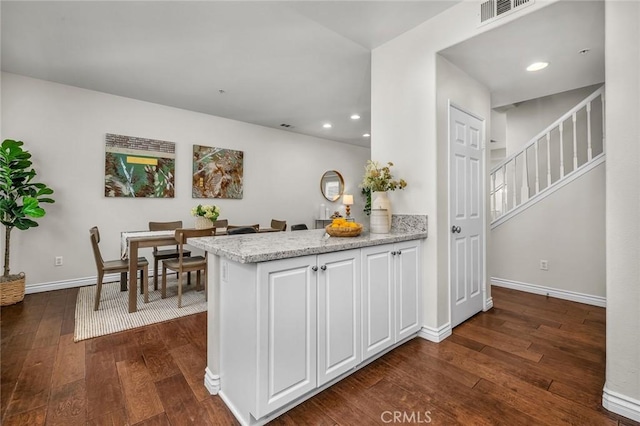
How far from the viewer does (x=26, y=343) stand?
228 centimetres

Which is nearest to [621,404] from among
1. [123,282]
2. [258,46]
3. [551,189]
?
[551,189]

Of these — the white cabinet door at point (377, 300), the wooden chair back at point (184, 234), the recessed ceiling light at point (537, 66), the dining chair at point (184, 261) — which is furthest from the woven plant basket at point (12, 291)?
the recessed ceiling light at point (537, 66)

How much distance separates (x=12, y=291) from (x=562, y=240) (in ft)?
21.4

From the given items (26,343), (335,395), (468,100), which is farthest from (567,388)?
(26,343)

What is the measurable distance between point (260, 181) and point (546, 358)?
4.83 meters

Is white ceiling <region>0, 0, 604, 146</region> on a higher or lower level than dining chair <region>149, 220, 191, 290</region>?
higher

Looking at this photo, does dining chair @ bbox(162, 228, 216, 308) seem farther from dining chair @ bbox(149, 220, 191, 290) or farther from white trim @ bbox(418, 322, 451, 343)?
white trim @ bbox(418, 322, 451, 343)

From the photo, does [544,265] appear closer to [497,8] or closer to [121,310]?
[497,8]

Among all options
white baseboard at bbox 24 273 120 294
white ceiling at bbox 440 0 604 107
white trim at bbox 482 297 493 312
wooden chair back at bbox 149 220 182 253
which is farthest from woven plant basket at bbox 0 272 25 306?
white trim at bbox 482 297 493 312

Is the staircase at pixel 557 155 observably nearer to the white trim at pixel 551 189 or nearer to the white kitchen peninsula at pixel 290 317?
the white trim at pixel 551 189

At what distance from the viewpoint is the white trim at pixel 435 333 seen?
235cm

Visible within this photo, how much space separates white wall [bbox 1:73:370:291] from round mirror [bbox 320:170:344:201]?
189cm

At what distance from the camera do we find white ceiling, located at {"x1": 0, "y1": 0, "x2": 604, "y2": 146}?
7.38 ft

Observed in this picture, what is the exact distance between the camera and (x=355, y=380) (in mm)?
1820
